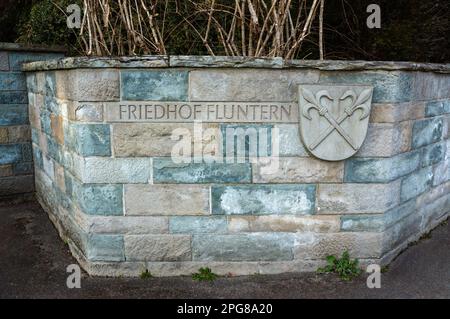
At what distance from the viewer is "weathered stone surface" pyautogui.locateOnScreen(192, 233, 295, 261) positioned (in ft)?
9.93

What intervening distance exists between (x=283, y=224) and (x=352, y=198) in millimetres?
526

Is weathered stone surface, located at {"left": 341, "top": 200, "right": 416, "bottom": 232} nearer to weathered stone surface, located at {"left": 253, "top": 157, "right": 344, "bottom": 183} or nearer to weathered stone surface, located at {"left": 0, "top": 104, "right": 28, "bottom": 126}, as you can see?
weathered stone surface, located at {"left": 253, "top": 157, "right": 344, "bottom": 183}

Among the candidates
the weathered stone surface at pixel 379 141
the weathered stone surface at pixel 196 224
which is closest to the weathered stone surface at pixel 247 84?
the weathered stone surface at pixel 379 141

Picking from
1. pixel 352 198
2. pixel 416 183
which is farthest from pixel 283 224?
pixel 416 183

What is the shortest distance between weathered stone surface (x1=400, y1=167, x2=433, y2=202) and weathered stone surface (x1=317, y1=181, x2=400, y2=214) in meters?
0.37

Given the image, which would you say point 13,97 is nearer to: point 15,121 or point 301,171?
point 15,121

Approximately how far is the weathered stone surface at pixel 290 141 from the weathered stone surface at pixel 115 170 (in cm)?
92

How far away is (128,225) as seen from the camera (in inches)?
118

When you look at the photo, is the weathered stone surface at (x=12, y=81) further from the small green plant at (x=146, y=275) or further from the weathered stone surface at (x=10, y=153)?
the small green plant at (x=146, y=275)

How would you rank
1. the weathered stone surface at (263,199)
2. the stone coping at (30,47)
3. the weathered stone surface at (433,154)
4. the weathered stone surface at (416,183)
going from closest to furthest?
1. the weathered stone surface at (263,199)
2. the weathered stone surface at (416,183)
3. the weathered stone surface at (433,154)
4. the stone coping at (30,47)

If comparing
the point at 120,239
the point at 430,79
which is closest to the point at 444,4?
the point at 430,79

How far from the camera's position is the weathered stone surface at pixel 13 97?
15.3 feet

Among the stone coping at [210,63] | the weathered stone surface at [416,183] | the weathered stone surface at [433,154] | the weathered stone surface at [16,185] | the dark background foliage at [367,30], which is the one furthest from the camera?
the dark background foliage at [367,30]

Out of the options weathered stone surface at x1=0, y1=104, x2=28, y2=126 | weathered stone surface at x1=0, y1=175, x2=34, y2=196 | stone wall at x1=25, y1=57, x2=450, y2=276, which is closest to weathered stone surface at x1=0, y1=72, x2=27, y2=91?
weathered stone surface at x1=0, y1=104, x2=28, y2=126
